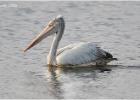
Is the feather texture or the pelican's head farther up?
the pelican's head

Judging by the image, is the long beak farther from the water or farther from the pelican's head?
the water

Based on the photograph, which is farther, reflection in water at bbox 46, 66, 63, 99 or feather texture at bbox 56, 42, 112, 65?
feather texture at bbox 56, 42, 112, 65

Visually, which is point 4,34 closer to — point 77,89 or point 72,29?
point 72,29

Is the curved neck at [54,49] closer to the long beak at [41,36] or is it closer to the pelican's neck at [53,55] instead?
the pelican's neck at [53,55]

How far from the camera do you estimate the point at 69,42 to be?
44.3 feet

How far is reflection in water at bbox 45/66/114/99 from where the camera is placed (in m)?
9.82

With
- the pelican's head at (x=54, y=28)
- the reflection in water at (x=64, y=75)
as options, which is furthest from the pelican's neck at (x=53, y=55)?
the pelican's head at (x=54, y=28)

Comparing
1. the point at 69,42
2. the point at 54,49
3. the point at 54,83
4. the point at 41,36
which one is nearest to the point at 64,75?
the point at 54,83

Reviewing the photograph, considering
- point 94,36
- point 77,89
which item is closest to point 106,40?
point 94,36

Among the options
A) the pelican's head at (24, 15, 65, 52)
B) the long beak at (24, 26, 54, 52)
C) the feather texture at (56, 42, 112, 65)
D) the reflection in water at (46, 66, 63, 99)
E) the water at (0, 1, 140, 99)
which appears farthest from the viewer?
the pelican's head at (24, 15, 65, 52)

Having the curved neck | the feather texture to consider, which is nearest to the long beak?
the curved neck

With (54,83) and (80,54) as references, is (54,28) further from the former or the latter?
(54,83)

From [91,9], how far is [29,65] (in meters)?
5.92

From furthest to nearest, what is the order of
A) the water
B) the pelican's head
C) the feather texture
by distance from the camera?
the pelican's head < the feather texture < the water
